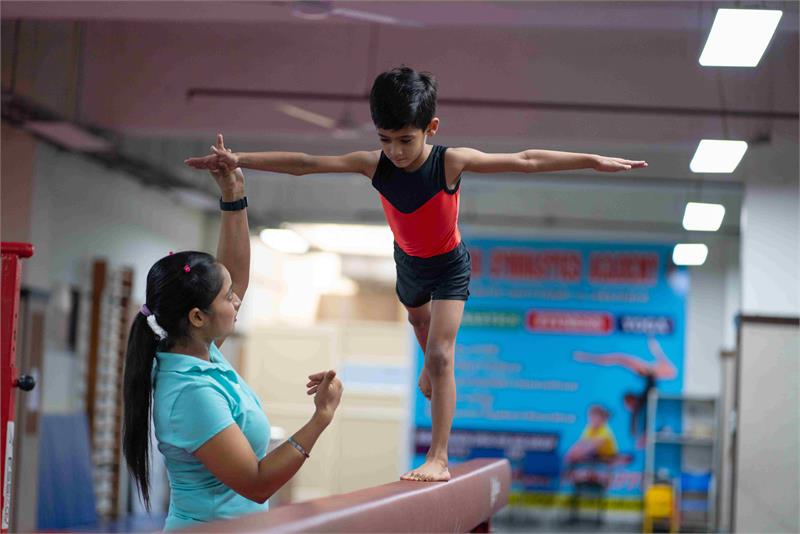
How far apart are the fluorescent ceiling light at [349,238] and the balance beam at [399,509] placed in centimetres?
1016

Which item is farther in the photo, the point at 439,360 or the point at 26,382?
the point at 26,382

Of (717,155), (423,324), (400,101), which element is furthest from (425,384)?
(717,155)

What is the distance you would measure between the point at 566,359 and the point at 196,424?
11.3 metres

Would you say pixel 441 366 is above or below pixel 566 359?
above

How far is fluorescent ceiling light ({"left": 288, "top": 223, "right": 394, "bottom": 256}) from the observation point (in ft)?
45.6

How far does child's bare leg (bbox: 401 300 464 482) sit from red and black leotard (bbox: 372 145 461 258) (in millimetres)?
202

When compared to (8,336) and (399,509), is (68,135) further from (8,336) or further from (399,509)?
(399,509)

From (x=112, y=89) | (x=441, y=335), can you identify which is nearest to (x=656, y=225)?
(x=112, y=89)

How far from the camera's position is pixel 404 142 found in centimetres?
246

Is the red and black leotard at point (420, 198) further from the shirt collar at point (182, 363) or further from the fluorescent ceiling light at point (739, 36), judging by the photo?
the fluorescent ceiling light at point (739, 36)

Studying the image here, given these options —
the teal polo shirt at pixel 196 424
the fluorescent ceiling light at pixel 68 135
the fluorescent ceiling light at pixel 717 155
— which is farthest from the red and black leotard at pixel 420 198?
the fluorescent ceiling light at pixel 68 135

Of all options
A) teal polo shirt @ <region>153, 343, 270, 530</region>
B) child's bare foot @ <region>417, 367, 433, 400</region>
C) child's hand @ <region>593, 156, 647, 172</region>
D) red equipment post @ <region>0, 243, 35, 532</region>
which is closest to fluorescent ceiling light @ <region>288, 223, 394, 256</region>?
child's bare foot @ <region>417, 367, 433, 400</region>

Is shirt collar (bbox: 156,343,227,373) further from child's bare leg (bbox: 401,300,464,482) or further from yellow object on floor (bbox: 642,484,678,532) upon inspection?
yellow object on floor (bbox: 642,484,678,532)

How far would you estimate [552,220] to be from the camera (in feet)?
40.8
